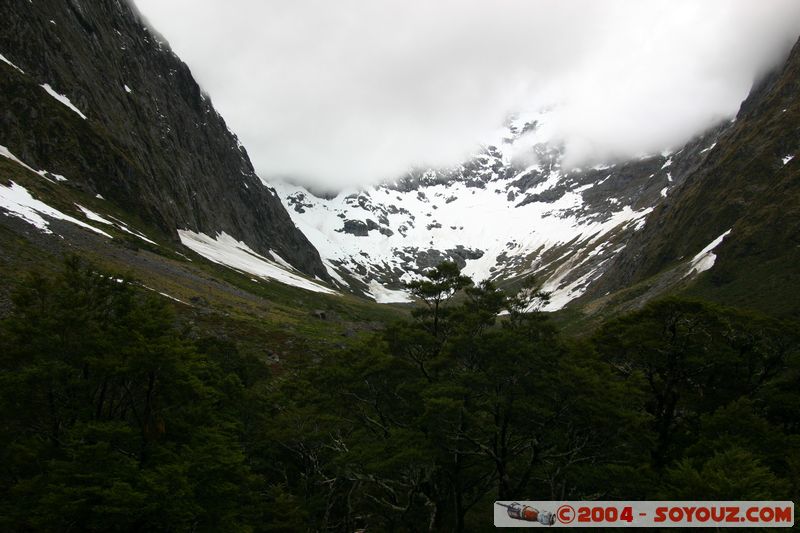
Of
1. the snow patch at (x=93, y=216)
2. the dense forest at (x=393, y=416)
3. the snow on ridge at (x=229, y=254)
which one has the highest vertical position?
the snow on ridge at (x=229, y=254)

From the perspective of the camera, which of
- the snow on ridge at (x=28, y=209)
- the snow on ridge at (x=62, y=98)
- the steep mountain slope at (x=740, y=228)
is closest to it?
the snow on ridge at (x=28, y=209)

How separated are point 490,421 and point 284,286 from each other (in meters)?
97.7

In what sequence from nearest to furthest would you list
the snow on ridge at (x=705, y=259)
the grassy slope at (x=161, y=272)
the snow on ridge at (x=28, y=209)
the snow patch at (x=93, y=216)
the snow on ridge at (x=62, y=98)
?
the grassy slope at (x=161, y=272)
the snow on ridge at (x=28, y=209)
the snow patch at (x=93, y=216)
the snow on ridge at (x=62, y=98)
the snow on ridge at (x=705, y=259)

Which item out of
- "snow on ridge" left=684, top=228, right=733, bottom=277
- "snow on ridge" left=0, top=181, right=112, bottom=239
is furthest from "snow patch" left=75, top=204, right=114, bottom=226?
"snow on ridge" left=684, top=228, right=733, bottom=277

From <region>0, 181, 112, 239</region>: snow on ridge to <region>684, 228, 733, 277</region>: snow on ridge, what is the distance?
99.2 m

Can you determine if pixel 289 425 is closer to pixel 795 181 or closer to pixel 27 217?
pixel 27 217

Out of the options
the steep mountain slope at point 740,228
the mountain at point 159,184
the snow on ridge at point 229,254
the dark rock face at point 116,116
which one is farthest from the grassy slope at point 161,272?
the steep mountain slope at point 740,228

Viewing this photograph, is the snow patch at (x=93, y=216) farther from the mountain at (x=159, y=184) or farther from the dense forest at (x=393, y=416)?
the dense forest at (x=393, y=416)

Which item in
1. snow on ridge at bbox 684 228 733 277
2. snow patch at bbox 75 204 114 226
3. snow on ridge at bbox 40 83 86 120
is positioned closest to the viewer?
snow patch at bbox 75 204 114 226

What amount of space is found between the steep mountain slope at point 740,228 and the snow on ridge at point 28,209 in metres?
85.7

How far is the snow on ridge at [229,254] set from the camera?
366 ft

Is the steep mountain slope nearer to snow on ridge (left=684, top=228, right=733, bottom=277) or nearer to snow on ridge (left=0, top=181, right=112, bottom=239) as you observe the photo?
snow on ridge (left=684, top=228, right=733, bottom=277)

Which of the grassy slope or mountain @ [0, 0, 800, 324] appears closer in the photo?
the grassy slope

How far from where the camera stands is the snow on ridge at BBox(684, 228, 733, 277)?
90.6 meters
